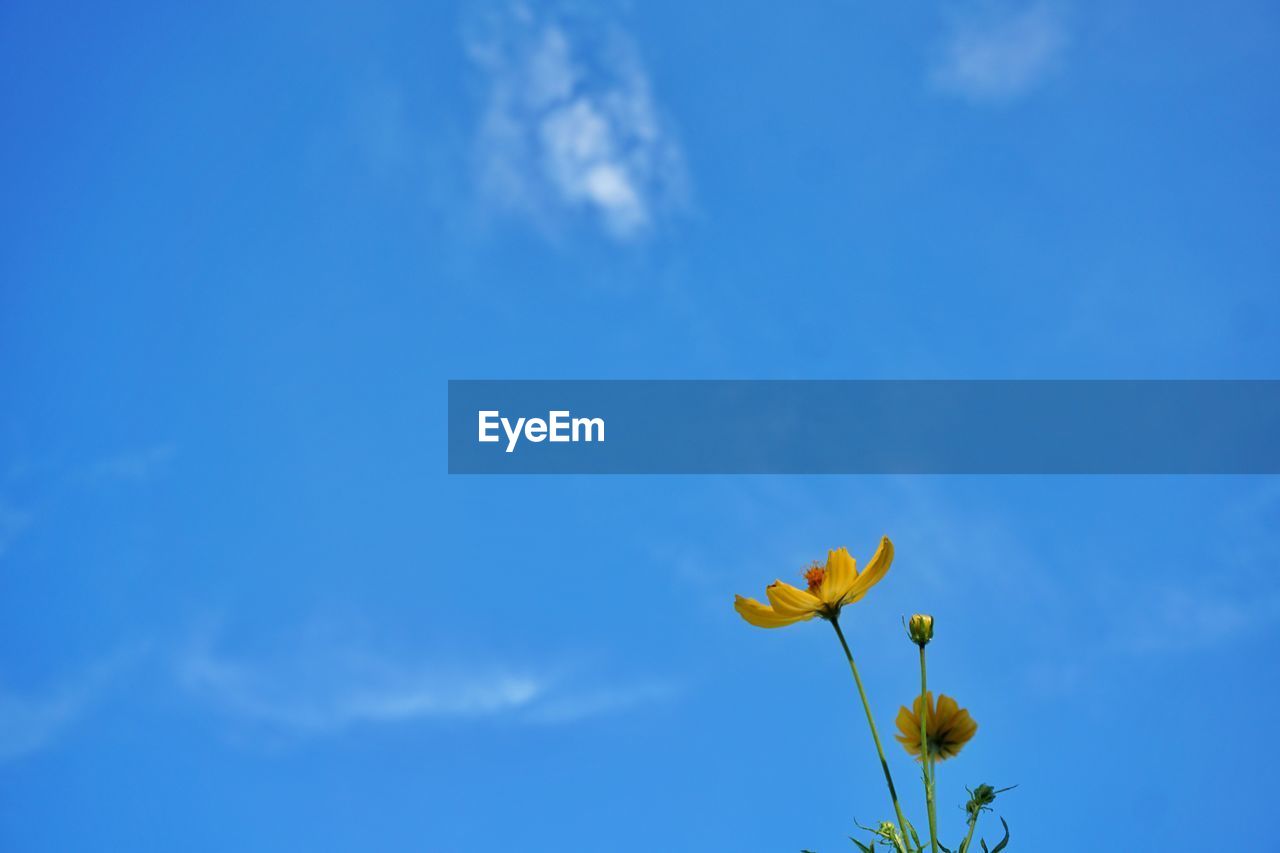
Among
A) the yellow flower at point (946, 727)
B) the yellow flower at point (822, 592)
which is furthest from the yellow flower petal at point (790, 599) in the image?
the yellow flower at point (946, 727)

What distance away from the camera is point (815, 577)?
1.53 m

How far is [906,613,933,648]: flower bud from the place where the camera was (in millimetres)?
1406

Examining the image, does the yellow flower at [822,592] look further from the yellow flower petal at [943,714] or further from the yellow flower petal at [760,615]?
the yellow flower petal at [943,714]

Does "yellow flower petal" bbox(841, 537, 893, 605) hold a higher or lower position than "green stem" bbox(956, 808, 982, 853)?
higher

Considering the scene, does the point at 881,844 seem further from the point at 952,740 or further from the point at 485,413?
the point at 485,413

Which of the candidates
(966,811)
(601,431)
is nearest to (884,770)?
(966,811)

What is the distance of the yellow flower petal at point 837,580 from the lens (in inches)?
59.3

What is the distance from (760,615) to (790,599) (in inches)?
2.8

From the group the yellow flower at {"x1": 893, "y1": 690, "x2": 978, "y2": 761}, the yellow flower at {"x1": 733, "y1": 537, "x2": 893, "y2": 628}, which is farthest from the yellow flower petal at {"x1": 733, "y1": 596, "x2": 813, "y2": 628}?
the yellow flower at {"x1": 893, "y1": 690, "x2": 978, "y2": 761}

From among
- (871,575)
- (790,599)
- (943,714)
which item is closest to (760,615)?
(790,599)

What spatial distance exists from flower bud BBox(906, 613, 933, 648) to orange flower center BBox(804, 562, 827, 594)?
0.16 metres

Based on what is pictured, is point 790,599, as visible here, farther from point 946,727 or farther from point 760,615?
point 946,727

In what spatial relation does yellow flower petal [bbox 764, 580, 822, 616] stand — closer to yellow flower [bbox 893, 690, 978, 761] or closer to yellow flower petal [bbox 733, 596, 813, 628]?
yellow flower petal [bbox 733, 596, 813, 628]

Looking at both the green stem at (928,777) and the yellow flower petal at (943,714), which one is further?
the yellow flower petal at (943,714)
